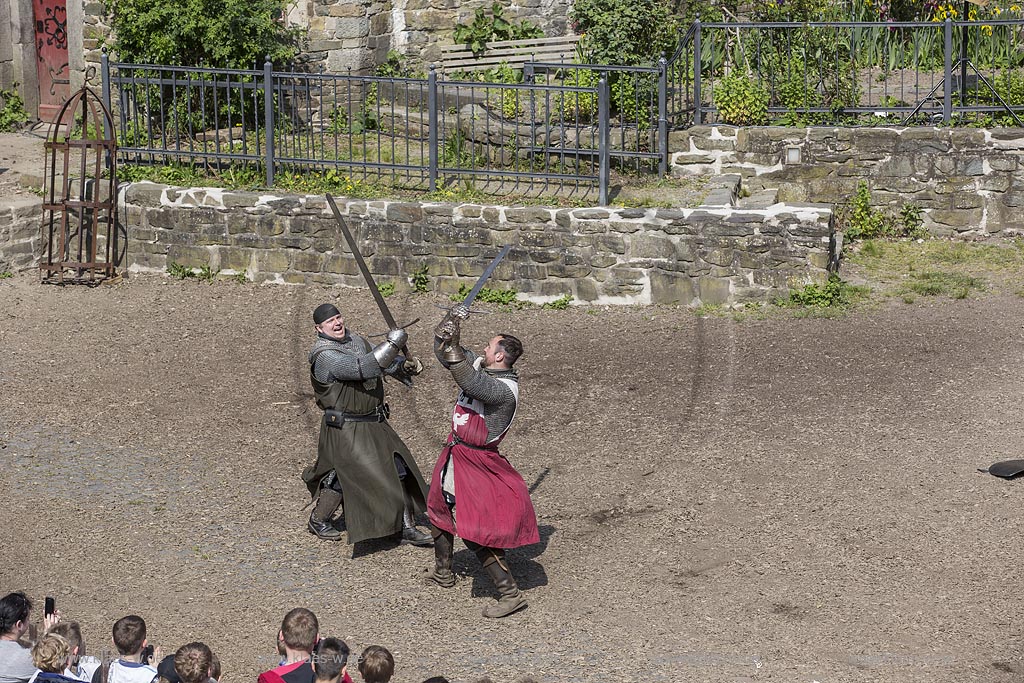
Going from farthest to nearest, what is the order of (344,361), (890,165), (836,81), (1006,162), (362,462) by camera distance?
(836,81) < (890,165) < (1006,162) < (362,462) < (344,361)

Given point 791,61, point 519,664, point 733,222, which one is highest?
point 791,61

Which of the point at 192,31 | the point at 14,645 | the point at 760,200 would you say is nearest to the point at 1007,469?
the point at 760,200

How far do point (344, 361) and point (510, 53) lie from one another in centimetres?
1046

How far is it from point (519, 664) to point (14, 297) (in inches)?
295

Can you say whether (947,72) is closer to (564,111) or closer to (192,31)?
(564,111)

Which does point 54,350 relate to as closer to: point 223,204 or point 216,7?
point 223,204

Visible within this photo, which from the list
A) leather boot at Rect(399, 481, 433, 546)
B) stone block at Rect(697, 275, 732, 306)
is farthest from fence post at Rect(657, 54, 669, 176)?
leather boot at Rect(399, 481, 433, 546)

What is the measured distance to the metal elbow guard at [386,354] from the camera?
22.4 ft

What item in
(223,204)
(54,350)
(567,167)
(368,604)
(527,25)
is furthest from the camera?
(527,25)

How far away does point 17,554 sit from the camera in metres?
7.14

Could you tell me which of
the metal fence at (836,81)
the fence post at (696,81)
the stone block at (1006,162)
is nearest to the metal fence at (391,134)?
the fence post at (696,81)

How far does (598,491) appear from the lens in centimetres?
800

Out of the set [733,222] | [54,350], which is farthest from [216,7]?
[733,222]

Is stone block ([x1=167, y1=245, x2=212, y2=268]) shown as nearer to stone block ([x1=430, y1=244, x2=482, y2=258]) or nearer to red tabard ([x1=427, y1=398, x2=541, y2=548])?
stone block ([x1=430, y1=244, x2=482, y2=258])
